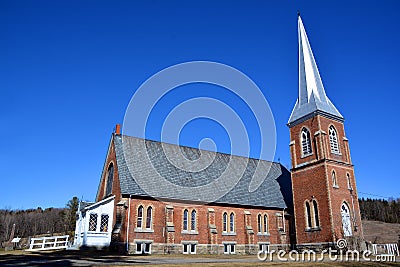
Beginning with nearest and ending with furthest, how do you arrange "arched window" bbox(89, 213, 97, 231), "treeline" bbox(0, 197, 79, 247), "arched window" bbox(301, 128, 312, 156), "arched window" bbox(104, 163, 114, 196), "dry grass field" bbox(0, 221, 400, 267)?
"dry grass field" bbox(0, 221, 400, 267), "arched window" bbox(89, 213, 97, 231), "arched window" bbox(104, 163, 114, 196), "arched window" bbox(301, 128, 312, 156), "treeline" bbox(0, 197, 79, 247)

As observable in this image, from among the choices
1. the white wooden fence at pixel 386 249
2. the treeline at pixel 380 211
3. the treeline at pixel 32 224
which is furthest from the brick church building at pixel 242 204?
the treeline at pixel 32 224

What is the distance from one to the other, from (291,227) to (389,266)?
2346cm

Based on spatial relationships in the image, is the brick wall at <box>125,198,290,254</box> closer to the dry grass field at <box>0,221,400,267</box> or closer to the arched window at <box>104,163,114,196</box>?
the arched window at <box>104,163,114,196</box>

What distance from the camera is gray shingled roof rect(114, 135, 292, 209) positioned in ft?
110

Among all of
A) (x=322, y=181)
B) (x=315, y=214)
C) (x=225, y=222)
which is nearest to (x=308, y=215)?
(x=315, y=214)

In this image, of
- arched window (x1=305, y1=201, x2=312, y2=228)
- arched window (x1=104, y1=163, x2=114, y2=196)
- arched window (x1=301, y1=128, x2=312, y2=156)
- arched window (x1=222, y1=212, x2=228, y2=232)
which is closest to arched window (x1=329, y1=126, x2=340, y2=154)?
arched window (x1=301, y1=128, x2=312, y2=156)

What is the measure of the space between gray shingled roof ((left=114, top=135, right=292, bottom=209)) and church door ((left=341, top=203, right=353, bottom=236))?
801 cm

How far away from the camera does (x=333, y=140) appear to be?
3634 centimetres

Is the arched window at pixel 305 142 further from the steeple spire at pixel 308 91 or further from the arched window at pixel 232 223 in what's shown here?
the arched window at pixel 232 223

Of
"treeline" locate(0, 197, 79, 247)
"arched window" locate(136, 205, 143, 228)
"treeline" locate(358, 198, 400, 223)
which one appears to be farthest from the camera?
"treeline" locate(0, 197, 79, 247)

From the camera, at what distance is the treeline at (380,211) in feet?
342

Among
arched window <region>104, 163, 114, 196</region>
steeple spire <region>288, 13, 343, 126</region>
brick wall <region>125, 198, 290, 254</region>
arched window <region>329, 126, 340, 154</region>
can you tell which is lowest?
brick wall <region>125, 198, 290, 254</region>

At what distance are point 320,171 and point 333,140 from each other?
4363mm

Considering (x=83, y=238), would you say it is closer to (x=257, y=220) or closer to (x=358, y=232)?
(x=257, y=220)
